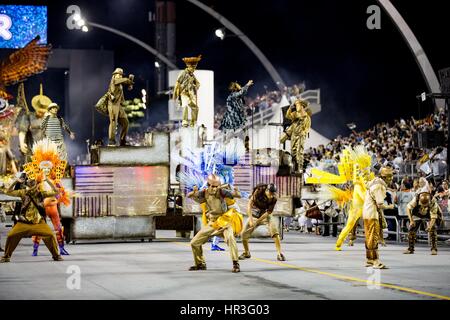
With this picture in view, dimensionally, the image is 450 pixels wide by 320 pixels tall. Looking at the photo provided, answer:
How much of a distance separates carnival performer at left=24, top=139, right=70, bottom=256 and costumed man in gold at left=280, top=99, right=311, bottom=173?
8178mm

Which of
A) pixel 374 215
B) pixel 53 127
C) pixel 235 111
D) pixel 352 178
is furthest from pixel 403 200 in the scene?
pixel 53 127

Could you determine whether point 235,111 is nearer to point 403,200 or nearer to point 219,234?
point 403,200

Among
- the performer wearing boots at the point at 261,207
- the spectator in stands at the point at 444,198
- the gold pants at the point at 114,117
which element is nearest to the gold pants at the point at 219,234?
the performer wearing boots at the point at 261,207

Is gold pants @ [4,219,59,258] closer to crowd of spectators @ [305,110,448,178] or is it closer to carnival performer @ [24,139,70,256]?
carnival performer @ [24,139,70,256]

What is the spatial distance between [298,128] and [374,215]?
10513 mm

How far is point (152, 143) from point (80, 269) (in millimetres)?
9505

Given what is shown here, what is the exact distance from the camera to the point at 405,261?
2111cm

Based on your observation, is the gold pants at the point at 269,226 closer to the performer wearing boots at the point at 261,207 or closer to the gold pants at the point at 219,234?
the performer wearing boots at the point at 261,207

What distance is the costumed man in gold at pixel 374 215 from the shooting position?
62.5 ft

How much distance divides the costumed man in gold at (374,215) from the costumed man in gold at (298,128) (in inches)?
396

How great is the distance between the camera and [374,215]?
19.2m
